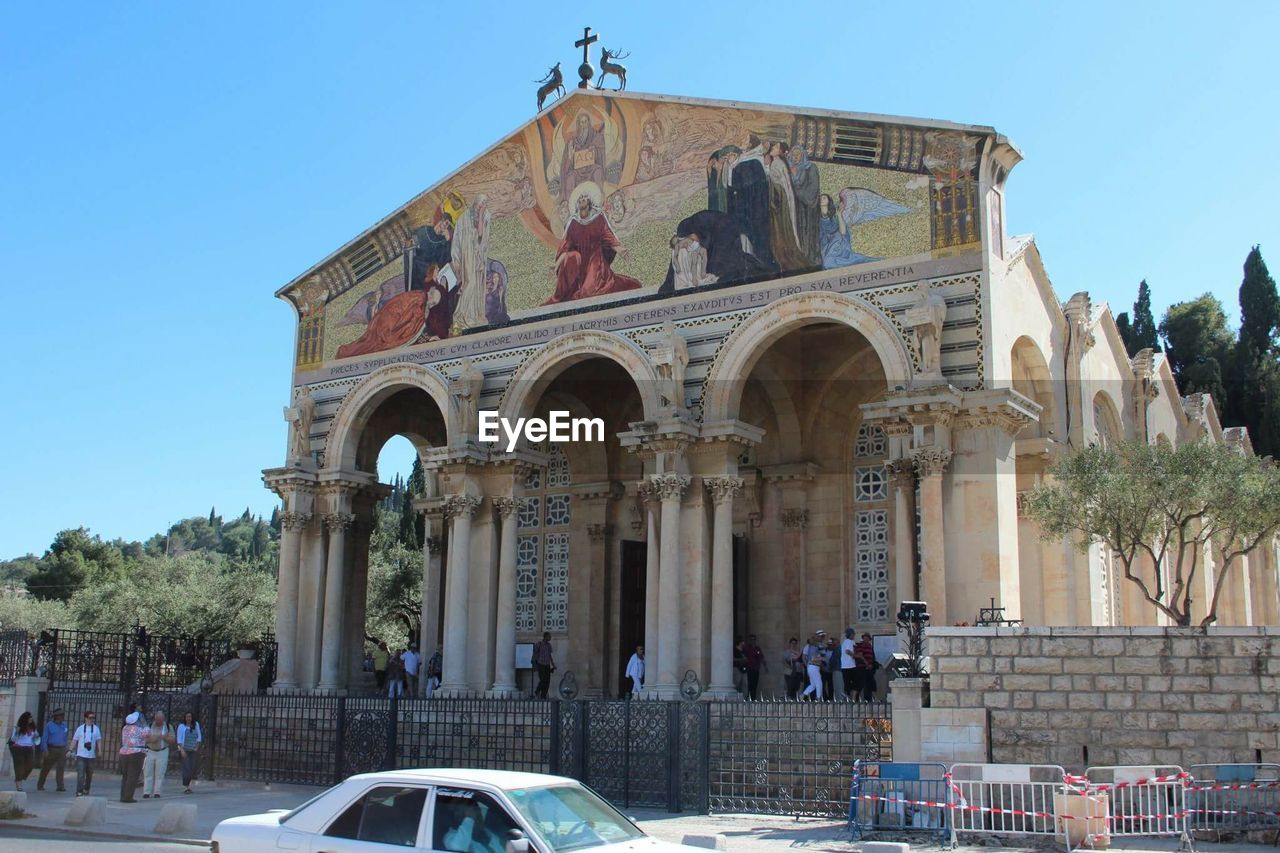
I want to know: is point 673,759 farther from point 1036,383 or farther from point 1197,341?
point 1197,341

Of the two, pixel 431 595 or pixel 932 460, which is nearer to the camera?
pixel 932 460

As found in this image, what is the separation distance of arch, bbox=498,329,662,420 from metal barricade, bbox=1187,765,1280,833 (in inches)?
423

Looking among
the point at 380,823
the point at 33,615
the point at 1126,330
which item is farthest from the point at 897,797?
the point at 33,615

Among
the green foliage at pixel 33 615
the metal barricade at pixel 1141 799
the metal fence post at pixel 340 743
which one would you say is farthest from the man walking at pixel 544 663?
the green foliage at pixel 33 615

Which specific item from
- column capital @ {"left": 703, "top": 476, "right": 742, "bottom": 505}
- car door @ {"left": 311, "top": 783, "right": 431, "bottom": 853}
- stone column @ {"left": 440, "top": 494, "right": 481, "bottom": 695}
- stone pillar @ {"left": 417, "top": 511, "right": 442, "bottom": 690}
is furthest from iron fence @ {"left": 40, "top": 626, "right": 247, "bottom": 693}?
car door @ {"left": 311, "top": 783, "right": 431, "bottom": 853}

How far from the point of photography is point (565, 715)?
16969 mm

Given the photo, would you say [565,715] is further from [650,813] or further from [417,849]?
[417,849]

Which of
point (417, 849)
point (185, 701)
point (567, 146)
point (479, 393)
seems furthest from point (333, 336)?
point (417, 849)

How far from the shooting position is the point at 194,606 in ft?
138

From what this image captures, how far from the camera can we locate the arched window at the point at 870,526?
23.4 meters

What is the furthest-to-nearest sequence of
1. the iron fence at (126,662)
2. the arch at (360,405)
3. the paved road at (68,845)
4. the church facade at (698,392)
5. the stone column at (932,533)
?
the arch at (360,405) → the iron fence at (126,662) → the church facade at (698,392) → the stone column at (932,533) → the paved road at (68,845)

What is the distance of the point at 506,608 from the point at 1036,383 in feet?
34.6

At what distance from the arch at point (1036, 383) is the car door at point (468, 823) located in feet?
51.8

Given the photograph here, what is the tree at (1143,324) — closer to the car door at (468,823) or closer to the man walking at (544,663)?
the man walking at (544,663)
